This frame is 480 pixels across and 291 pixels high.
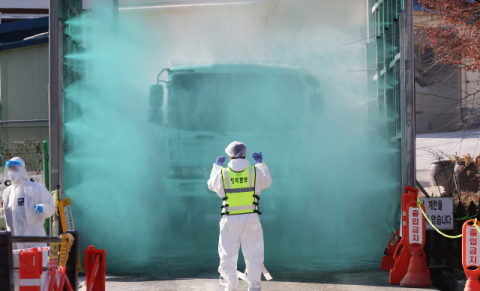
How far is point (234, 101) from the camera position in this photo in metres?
7.77

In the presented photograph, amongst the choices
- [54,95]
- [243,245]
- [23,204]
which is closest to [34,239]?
[23,204]

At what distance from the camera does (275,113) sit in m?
7.88

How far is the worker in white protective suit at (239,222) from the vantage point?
16.7 feet

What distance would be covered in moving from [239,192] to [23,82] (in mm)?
8426

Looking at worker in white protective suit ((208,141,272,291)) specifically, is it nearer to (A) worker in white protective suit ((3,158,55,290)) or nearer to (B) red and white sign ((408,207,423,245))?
(B) red and white sign ((408,207,423,245))

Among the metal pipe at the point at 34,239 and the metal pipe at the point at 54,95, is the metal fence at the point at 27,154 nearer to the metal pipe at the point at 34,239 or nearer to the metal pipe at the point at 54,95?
the metal pipe at the point at 54,95

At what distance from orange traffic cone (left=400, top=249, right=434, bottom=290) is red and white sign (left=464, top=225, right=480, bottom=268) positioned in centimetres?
118

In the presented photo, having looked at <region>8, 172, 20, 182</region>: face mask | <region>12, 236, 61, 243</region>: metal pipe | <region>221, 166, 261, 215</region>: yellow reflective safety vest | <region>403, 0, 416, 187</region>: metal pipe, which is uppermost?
<region>403, 0, 416, 187</region>: metal pipe

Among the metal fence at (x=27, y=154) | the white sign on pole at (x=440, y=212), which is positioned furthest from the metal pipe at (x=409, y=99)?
the metal fence at (x=27, y=154)

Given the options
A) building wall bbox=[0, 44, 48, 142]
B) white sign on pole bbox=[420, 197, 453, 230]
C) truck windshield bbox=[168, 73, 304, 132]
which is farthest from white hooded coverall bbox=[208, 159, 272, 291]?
building wall bbox=[0, 44, 48, 142]

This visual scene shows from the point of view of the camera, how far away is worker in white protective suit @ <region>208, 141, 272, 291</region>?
509 centimetres

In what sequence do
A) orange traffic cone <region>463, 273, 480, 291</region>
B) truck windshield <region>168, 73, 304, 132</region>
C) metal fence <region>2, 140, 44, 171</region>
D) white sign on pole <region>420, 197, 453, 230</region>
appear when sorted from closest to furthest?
orange traffic cone <region>463, 273, 480, 291</region> < white sign on pole <region>420, 197, 453, 230</region> < truck windshield <region>168, 73, 304, 132</region> < metal fence <region>2, 140, 44, 171</region>

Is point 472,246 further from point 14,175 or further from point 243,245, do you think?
point 14,175

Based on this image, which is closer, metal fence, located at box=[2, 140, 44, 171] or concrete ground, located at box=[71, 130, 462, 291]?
concrete ground, located at box=[71, 130, 462, 291]
